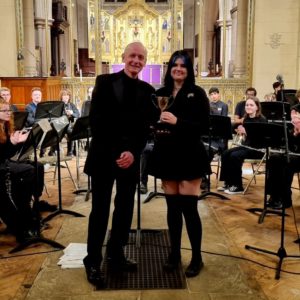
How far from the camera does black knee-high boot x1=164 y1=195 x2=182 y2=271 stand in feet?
11.3

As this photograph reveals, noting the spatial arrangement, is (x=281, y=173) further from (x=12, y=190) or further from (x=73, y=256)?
(x=12, y=190)

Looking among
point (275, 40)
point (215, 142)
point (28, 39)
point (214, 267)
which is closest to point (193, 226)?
point (214, 267)

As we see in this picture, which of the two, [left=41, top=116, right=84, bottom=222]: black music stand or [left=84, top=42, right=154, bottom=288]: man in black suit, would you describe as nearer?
[left=84, top=42, right=154, bottom=288]: man in black suit

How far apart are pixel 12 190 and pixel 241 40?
10.0 m

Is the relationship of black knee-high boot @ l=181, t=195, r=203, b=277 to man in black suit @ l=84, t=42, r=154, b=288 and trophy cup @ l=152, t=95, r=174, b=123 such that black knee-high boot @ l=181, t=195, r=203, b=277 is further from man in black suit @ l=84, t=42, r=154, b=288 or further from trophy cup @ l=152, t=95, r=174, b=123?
trophy cup @ l=152, t=95, r=174, b=123

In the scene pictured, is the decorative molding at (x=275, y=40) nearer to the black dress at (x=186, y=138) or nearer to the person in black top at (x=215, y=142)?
the person in black top at (x=215, y=142)

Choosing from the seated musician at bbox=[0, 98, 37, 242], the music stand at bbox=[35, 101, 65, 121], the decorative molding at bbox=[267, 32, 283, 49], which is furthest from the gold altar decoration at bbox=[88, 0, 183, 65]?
the seated musician at bbox=[0, 98, 37, 242]

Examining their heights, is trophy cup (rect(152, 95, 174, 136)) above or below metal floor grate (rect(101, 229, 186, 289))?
above

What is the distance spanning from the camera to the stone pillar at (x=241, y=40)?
41.4 ft

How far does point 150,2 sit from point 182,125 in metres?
17.9

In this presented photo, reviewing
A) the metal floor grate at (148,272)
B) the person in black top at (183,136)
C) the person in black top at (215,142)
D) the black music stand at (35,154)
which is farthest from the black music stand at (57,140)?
the person in black top at (215,142)

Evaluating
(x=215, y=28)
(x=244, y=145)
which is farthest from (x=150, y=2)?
(x=244, y=145)

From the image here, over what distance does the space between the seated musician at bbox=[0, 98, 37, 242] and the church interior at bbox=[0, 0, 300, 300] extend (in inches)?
7.6

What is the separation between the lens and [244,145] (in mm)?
6156
